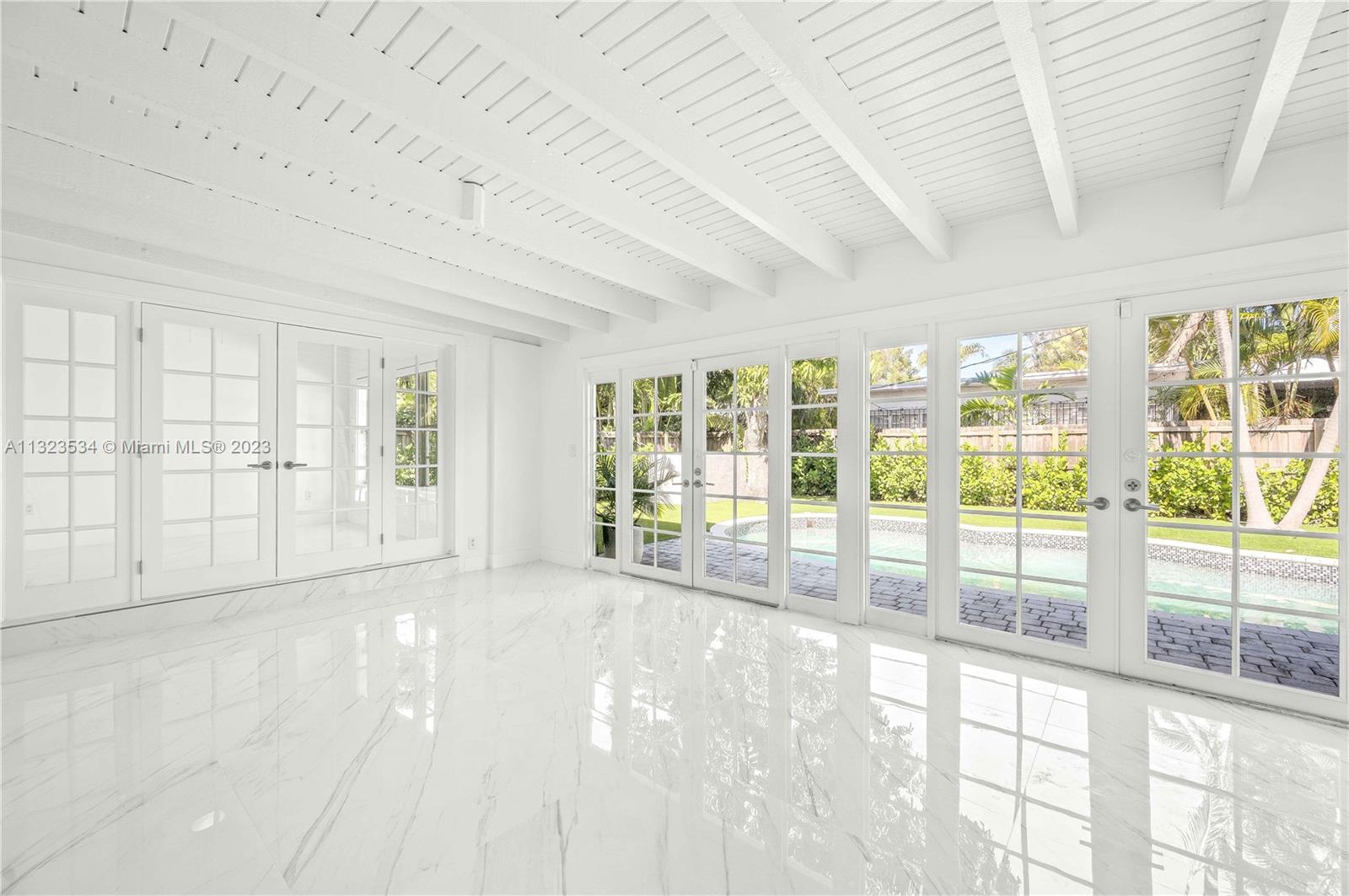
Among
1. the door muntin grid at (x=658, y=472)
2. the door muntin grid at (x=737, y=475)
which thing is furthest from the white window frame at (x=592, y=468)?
the door muntin grid at (x=737, y=475)

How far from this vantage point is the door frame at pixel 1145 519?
2.67m

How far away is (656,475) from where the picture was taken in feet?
17.6

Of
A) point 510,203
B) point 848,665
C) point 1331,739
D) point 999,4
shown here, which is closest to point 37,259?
point 510,203

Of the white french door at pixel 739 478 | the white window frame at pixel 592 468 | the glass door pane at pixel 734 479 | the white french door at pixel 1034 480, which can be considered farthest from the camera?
the white window frame at pixel 592 468

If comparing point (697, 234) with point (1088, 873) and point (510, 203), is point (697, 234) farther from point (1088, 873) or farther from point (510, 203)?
point (1088, 873)

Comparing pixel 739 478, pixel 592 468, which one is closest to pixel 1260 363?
pixel 739 478

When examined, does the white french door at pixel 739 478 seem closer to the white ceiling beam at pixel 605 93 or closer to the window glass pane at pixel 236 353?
the white ceiling beam at pixel 605 93

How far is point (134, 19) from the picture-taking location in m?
1.89

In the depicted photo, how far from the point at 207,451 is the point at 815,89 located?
186 inches

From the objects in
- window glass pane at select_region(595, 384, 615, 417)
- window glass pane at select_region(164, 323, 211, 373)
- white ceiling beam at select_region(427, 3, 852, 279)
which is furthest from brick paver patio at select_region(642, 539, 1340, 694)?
window glass pane at select_region(164, 323, 211, 373)

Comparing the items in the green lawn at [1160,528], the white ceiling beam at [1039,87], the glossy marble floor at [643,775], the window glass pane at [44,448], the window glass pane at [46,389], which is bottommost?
the glossy marble floor at [643,775]

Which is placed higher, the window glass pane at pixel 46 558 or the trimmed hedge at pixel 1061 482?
the trimmed hedge at pixel 1061 482

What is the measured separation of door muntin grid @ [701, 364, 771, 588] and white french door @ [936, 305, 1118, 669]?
1.36 meters

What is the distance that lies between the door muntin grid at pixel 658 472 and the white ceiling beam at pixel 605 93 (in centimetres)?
230
